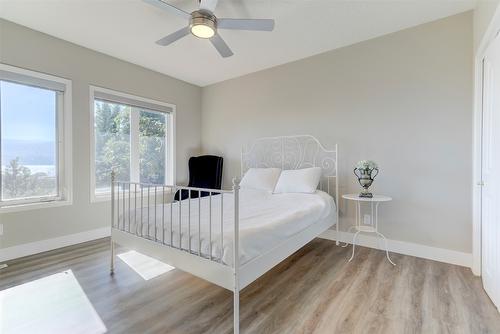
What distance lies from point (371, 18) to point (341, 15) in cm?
36

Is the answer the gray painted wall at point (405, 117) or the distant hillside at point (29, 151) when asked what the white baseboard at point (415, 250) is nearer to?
the gray painted wall at point (405, 117)

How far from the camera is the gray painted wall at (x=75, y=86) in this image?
263cm

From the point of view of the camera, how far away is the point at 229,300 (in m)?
1.88

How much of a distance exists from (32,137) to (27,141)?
7 centimetres

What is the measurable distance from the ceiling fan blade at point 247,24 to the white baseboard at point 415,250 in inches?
103

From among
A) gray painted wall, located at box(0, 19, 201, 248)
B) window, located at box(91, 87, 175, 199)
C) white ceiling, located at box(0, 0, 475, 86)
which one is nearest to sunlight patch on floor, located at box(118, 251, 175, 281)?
gray painted wall, located at box(0, 19, 201, 248)

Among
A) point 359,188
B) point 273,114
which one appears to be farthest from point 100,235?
point 359,188

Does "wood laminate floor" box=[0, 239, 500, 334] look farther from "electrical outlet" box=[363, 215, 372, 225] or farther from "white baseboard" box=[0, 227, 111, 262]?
"electrical outlet" box=[363, 215, 372, 225]

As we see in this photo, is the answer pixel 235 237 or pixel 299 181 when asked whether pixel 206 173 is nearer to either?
pixel 299 181

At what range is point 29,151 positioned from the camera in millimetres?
2789

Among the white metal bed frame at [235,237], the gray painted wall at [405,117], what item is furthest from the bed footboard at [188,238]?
the gray painted wall at [405,117]

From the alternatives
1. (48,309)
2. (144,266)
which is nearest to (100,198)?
(144,266)

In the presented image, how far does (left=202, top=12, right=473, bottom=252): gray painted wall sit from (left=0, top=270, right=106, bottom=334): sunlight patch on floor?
2.89 meters

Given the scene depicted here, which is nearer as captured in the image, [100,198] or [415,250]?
[415,250]
